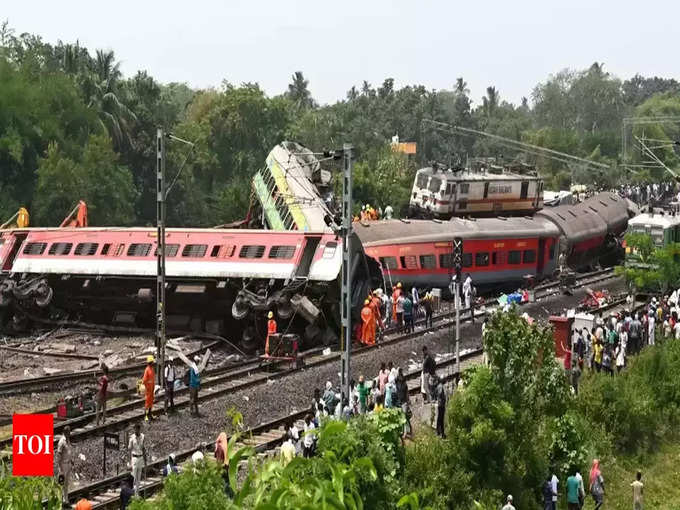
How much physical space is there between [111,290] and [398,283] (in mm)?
9267

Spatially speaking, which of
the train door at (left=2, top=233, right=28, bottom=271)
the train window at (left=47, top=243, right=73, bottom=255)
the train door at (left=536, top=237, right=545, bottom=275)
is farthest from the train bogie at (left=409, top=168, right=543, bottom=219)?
the train door at (left=2, top=233, right=28, bottom=271)

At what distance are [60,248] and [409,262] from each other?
11.7 metres

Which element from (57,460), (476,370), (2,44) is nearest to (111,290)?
(57,460)

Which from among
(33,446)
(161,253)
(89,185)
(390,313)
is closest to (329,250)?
(390,313)

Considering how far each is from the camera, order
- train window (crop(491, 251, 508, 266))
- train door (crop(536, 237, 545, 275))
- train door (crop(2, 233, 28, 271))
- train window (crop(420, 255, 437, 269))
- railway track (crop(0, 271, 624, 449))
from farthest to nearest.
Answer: train door (crop(536, 237, 545, 275))
train window (crop(491, 251, 508, 266))
train door (crop(2, 233, 28, 271))
train window (crop(420, 255, 437, 269))
railway track (crop(0, 271, 624, 449))

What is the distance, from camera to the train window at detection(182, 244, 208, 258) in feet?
113

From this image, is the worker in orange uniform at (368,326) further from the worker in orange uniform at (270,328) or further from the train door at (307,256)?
the worker in orange uniform at (270,328)

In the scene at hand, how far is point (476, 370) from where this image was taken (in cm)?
2088

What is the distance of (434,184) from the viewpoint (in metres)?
46.2

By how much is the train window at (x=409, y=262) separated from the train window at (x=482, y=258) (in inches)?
125

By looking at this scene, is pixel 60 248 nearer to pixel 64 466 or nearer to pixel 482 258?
pixel 482 258

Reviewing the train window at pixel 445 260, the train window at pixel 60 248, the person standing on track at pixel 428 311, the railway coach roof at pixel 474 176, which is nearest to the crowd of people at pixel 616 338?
the person standing on track at pixel 428 311

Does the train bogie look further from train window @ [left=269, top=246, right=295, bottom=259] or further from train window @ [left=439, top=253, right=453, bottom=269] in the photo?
train window @ [left=269, top=246, right=295, bottom=259]

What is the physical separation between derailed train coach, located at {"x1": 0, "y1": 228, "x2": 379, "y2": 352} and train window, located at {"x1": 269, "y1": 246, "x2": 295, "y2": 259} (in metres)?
0.04
